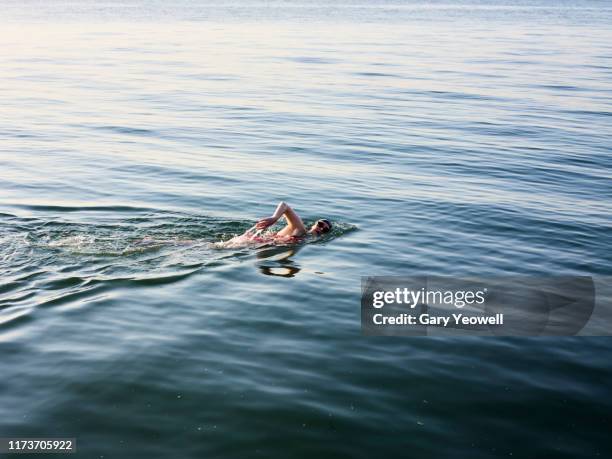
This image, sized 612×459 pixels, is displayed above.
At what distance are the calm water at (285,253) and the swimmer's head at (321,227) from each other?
0.23 metres

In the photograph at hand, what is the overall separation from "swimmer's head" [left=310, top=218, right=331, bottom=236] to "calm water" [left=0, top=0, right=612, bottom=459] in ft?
0.75

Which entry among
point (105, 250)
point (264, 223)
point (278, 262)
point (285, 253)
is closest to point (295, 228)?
point (285, 253)

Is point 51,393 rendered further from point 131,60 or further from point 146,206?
point 131,60

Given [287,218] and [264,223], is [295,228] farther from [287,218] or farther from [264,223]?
[264,223]

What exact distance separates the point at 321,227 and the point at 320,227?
3cm

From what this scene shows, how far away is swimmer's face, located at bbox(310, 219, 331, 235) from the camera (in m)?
14.7

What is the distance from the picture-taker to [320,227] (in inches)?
580

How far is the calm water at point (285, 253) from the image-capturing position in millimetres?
8305

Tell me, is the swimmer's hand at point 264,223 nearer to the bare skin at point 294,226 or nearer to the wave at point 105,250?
the bare skin at point 294,226

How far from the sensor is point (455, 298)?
12.0m

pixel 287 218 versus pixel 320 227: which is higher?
pixel 287 218

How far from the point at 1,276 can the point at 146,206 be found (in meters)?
5.08

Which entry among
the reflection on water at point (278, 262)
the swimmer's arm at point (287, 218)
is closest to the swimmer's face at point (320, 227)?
the swimmer's arm at point (287, 218)

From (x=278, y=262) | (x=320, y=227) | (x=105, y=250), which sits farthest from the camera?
(x=320, y=227)
